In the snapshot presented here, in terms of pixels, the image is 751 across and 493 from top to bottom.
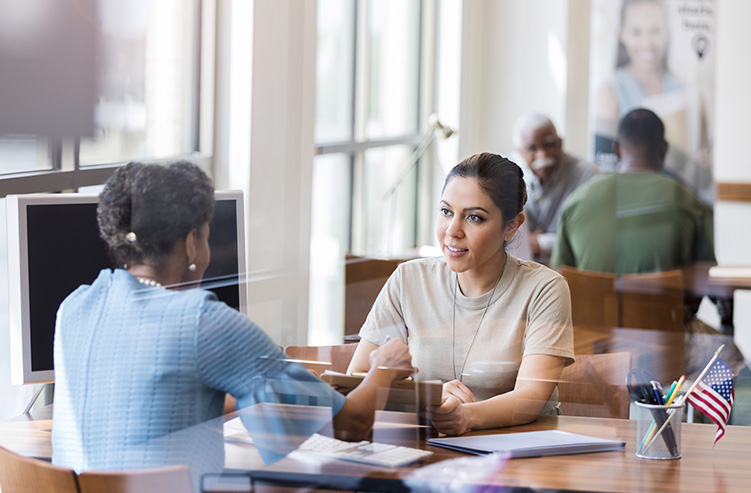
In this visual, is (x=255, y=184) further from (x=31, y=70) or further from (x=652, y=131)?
(x=652, y=131)

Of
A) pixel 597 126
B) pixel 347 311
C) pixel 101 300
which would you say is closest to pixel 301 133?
pixel 347 311

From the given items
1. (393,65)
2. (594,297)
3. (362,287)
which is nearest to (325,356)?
(362,287)

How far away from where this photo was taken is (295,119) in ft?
6.18

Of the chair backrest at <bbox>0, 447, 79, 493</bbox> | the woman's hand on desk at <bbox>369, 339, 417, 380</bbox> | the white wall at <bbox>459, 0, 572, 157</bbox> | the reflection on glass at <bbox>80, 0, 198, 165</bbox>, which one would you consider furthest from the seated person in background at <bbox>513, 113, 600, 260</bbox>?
the chair backrest at <bbox>0, 447, 79, 493</bbox>

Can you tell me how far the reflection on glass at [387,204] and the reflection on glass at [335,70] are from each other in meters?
0.14

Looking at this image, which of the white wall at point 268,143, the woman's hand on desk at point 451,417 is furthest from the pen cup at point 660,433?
the white wall at point 268,143

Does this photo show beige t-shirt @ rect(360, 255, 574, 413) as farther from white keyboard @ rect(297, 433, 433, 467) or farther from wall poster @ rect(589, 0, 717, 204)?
wall poster @ rect(589, 0, 717, 204)

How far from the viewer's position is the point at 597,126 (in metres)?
3.99

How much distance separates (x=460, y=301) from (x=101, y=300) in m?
0.57

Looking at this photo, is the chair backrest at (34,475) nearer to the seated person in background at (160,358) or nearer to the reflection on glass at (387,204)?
the seated person in background at (160,358)

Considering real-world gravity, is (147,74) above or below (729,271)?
above

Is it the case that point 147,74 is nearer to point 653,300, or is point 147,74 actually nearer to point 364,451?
point 364,451

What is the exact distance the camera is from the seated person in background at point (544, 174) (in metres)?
1.72

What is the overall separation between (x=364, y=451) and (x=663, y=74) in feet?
9.83
